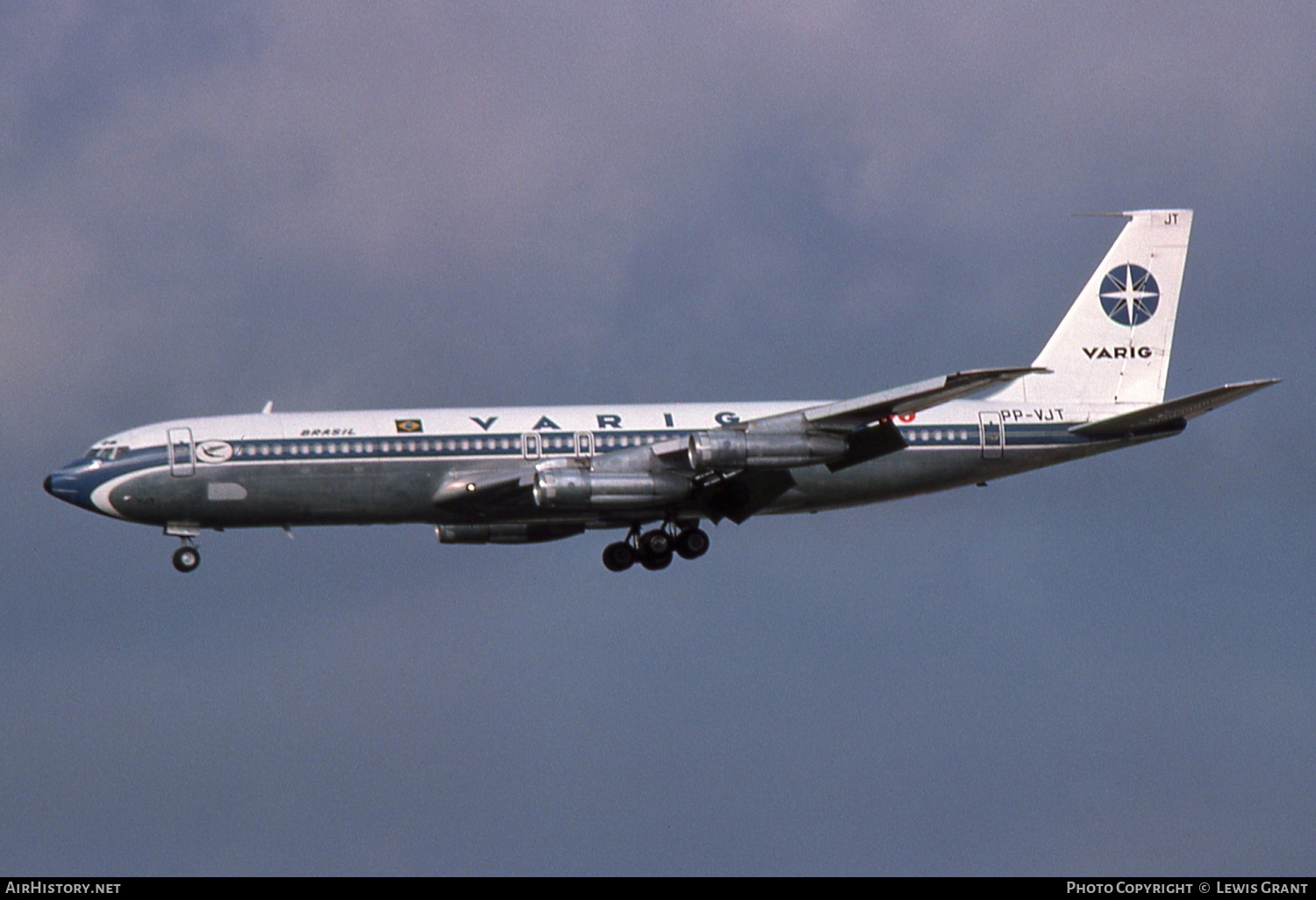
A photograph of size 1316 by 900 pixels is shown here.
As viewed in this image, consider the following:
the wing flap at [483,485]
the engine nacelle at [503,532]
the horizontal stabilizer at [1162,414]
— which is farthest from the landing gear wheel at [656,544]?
the horizontal stabilizer at [1162,414]

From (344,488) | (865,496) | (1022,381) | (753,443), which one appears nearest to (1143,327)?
(1022,381)

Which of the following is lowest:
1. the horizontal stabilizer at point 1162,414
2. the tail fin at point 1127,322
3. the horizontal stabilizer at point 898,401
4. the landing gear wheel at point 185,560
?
the landing gear wheel at point 185,560

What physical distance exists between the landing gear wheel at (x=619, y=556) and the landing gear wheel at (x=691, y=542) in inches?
65.1

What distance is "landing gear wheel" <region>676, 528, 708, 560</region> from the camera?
Result: 6050 cm

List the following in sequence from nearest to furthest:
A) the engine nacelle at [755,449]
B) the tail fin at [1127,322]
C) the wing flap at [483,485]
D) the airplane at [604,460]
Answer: the engine nacelle at [755,449], the airplane at [604,460], the wing flap at [483,485], the tail fin at [1127,322]

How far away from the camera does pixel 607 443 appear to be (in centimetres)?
5872

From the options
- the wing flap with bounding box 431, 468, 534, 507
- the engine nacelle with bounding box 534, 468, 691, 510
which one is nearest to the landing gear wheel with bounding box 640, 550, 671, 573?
the engine nacelle with bounding box 534, 468, 691, 510

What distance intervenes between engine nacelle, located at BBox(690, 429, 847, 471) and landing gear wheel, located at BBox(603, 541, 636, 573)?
5.98m

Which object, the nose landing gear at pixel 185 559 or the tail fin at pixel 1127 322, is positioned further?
the tail fin at pixel 1127 322

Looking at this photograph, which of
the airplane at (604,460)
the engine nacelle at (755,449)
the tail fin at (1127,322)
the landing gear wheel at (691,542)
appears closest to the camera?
the engine nacelle at (755,449)

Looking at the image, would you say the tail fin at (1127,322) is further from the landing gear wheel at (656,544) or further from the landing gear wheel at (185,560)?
the landing gear wheel at (185,560)

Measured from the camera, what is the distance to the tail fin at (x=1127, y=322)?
6412 centimetres

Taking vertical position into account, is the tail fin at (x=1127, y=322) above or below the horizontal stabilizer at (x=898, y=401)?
above
